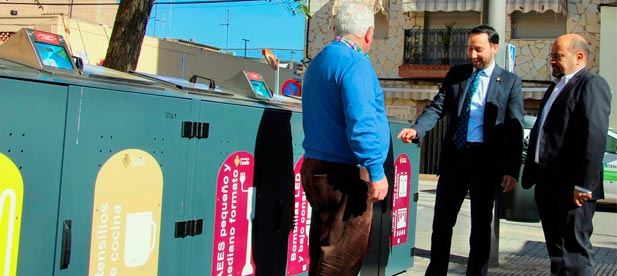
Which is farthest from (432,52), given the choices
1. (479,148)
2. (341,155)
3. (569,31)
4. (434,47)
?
(341,155)

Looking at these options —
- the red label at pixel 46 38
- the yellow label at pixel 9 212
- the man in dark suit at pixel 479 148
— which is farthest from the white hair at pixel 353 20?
the yellow label at pixel 9 212

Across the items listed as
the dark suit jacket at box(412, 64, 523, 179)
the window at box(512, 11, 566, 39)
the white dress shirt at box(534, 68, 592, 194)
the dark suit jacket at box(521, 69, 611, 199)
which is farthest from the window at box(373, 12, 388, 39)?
the dark suit jacket at box(521, 69, 611, 199)

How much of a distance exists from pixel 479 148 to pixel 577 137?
697mm

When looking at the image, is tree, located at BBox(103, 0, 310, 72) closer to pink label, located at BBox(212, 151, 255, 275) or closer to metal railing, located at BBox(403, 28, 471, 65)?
pink label, located at BBox(212, 151, 255, 275)

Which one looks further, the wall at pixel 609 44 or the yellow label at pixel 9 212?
the wall at pixel 609 44

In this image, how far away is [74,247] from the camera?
291 cm

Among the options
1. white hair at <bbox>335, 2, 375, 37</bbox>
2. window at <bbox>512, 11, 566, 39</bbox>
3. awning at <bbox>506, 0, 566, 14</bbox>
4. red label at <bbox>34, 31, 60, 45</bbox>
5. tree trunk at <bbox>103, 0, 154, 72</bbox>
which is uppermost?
awning at <bbox>506, 0, 566, 14</bbox>

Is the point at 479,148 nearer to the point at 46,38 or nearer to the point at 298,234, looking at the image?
the point at 298,234

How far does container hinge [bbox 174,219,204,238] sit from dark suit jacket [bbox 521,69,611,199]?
7.20 feet

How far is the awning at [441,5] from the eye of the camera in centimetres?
2089

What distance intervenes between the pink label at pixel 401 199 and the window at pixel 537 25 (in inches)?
687

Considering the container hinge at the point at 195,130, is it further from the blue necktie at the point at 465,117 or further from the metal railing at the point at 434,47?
the metal railing at the point at 434,47

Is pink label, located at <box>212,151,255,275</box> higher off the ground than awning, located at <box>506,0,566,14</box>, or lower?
lower

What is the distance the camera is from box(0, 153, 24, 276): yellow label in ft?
8.52
